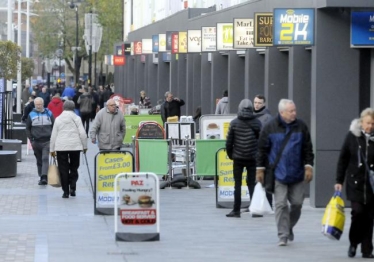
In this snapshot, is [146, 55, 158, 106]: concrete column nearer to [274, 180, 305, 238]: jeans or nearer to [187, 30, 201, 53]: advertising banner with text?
[187, 30, 201, 53]: advertising banner with text

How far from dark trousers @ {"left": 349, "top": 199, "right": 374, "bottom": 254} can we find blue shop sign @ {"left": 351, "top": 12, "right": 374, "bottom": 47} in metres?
5.30

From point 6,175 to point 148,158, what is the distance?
14.1 feet

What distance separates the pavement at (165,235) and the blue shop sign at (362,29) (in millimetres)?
2630

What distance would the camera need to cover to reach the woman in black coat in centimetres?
1251

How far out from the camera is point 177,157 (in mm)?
22703

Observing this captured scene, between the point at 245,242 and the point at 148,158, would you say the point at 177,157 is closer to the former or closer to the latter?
the point at 148,158

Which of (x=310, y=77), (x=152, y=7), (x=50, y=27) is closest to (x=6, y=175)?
(x=310, y=77)

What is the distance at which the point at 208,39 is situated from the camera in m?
29.4

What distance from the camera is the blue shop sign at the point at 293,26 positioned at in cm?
1775

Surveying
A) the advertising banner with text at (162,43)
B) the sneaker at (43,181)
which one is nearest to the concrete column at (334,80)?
the sneaker at (43,181)

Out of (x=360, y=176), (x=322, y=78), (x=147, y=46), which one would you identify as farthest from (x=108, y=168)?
(x=147, y=46)

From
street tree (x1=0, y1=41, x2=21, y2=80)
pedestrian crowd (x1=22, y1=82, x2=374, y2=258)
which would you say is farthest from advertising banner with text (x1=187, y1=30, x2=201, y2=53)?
pedestrian crowd (x1=22, y1=82, x2=374, y2=258)

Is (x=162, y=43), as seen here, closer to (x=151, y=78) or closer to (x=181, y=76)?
(x=181, y=76)

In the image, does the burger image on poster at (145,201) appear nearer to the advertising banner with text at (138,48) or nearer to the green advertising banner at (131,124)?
the green advertising banner at (131,124)
